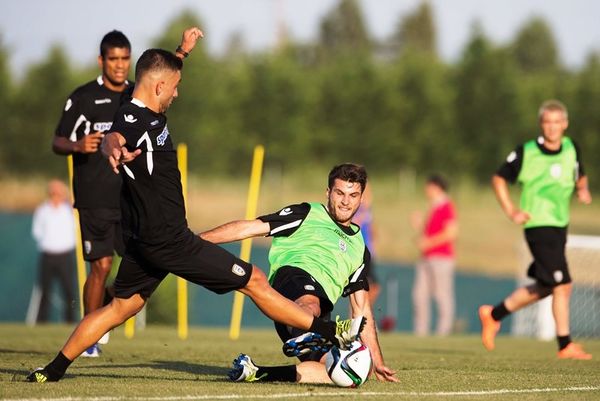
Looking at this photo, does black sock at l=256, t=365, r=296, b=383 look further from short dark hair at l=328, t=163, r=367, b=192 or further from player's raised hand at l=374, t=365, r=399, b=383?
short dark hair at l=328, t=163, r=367, b=192

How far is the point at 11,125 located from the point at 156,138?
30.3m

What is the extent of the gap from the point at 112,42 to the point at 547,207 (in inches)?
168

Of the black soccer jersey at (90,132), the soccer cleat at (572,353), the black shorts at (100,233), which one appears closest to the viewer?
the black shorts at (100,233)

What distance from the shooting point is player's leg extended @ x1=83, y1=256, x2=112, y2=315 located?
9703 mm

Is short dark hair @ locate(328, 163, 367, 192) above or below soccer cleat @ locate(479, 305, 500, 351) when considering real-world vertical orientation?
above

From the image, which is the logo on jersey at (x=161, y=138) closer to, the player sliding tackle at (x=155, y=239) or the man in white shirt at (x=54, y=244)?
the player sliding tackle at (x=155, y=239)

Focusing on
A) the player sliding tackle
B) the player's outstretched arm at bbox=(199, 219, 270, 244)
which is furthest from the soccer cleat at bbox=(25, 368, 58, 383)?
the player's outstretched arm at bbox=(199, 219, 270, 244)

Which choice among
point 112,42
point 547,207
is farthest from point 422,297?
point 112,42

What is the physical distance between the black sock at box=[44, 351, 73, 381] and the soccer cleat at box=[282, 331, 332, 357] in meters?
1.35

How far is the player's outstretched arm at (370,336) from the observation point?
25.0 ft

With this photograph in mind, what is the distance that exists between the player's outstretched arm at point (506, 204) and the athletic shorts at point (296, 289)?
347 centimetres

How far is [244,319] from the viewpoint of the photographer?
78.1 ft

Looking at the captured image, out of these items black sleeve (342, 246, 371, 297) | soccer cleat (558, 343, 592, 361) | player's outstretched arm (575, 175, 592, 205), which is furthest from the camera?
player's outstretched arm (575, 175, 592, 205)

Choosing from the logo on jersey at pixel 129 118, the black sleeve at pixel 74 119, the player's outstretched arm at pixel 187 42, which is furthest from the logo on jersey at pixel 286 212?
the black sleeve at pixel 74 119
